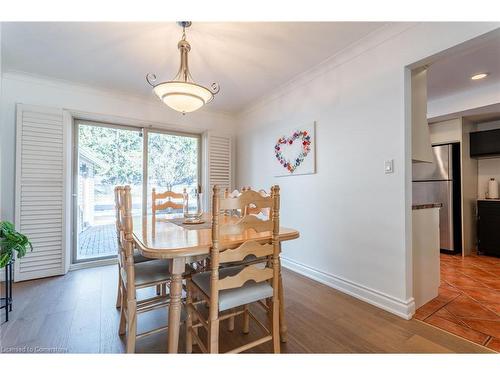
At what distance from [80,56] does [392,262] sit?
11.5ft

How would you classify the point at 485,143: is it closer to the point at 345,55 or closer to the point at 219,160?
the point at 345,55

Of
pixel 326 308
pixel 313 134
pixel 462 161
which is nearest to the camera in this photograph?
pixel 326 308

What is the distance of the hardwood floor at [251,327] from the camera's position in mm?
1510

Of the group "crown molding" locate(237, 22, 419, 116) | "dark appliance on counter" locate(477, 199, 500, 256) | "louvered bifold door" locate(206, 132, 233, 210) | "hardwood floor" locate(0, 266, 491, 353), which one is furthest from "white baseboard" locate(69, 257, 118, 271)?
"dark appliance on counter" locate(477, 199, 500, 256)

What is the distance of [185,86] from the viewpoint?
5.60 ft

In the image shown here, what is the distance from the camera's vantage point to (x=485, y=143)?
3.60 m

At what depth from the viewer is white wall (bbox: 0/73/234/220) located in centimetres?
262

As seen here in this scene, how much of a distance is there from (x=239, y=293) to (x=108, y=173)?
2915 millimetres

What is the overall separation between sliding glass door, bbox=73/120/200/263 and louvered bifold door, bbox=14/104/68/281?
1.11 ft

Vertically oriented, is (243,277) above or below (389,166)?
below

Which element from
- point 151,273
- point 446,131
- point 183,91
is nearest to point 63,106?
point 183,91
